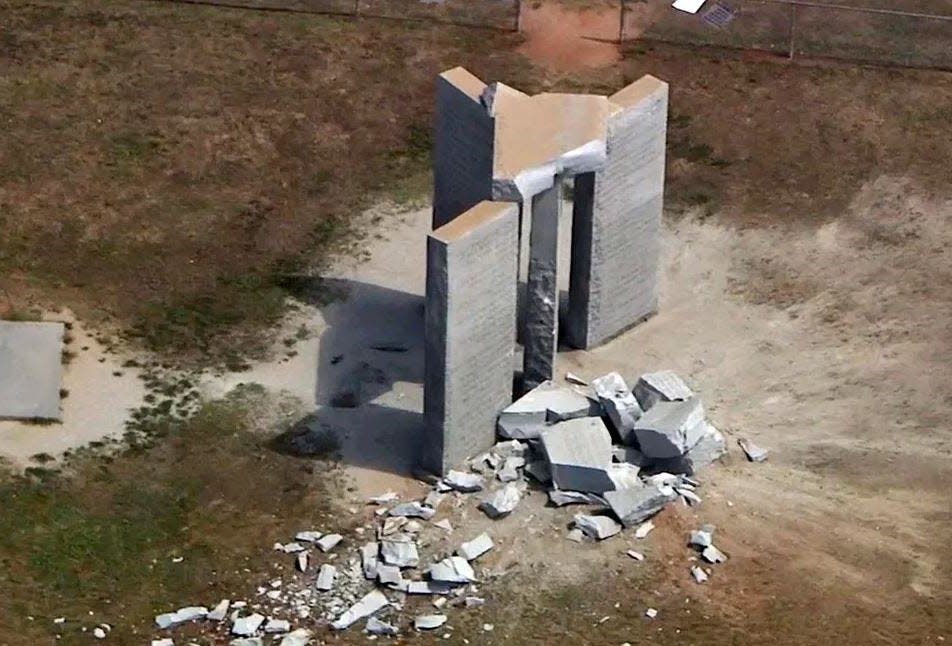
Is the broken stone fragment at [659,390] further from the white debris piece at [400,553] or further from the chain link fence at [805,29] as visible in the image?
the chain link fence at [805,29]

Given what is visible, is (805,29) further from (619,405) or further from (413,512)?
(413,512)

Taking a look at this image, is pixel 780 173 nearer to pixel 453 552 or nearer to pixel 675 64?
pixel 675 64

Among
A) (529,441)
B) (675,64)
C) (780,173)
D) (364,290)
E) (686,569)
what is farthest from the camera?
(675,64)

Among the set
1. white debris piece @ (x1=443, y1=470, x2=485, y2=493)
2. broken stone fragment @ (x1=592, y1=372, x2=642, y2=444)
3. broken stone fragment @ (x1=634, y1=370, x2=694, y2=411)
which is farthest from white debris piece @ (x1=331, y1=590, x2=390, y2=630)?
broken stone fragment @ (x1=634, y1=370, x2=694, y2=411)

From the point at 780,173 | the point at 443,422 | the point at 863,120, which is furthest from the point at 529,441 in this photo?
the point at 863,120

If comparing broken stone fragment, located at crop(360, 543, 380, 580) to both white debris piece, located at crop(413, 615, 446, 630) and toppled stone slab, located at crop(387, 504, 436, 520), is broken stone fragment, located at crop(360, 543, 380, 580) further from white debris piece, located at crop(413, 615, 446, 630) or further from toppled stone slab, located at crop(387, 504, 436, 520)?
white debris piece, located at crop(413, 615, 446, 630)

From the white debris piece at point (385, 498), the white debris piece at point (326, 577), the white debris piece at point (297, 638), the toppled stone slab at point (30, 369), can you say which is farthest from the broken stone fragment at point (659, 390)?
the toppled stone slab at point (30, 369)
